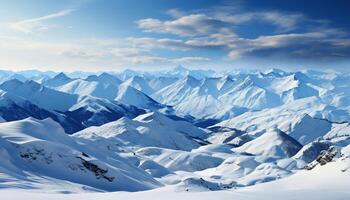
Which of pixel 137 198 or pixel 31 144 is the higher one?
pixel 31 144

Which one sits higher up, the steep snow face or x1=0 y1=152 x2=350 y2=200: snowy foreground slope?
the steep snow face

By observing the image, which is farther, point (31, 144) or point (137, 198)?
point (31, 144)

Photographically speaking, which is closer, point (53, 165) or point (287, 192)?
point (287, 192)

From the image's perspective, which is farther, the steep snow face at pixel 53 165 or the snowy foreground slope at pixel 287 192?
the steep snow face at pixel 53 165

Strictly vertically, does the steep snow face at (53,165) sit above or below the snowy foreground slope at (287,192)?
above

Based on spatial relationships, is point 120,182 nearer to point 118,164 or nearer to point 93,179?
point 93,179

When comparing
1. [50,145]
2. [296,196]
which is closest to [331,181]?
[296,196]

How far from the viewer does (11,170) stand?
9712 centimetres

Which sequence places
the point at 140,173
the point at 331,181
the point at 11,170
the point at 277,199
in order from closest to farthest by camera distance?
the point at 277,199
the point at 331,181
the point at 11,170
the point at 140,173

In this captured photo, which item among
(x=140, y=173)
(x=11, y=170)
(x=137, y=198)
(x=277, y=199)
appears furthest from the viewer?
(x=140, y=173)

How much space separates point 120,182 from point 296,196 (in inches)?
2986

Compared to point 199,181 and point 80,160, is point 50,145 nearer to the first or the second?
point 80,160

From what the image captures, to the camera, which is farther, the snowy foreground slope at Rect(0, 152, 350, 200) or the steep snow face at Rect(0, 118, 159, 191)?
the steep snow face at Rect(0, 118, 159, 191)

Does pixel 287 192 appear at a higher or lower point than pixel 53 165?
lower
